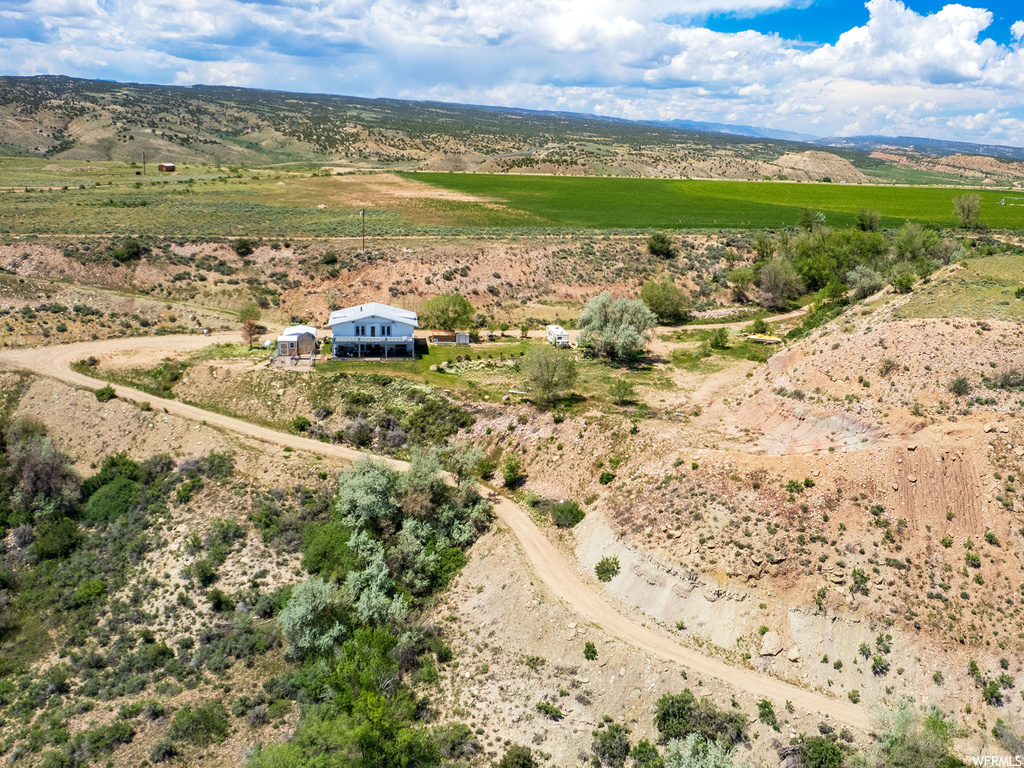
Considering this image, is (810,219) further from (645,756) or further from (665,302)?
(645,756)

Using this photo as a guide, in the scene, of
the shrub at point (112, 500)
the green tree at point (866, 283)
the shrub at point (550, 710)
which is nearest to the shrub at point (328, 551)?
the shrub at point (112, 500)

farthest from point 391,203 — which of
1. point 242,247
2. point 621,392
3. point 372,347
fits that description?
point 621,392

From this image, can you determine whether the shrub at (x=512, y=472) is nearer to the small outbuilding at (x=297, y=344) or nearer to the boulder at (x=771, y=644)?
the boulder at (x=771, y=644)

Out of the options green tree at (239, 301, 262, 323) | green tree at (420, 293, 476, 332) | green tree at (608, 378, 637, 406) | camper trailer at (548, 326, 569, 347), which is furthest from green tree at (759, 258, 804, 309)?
green tree at (239, 301, 262, 323)

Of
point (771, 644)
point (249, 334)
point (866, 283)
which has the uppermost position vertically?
point (866, 283)

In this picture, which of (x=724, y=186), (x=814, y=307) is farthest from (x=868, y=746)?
(x=724, y=186)

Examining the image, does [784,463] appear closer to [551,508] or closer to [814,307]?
[551,508]
